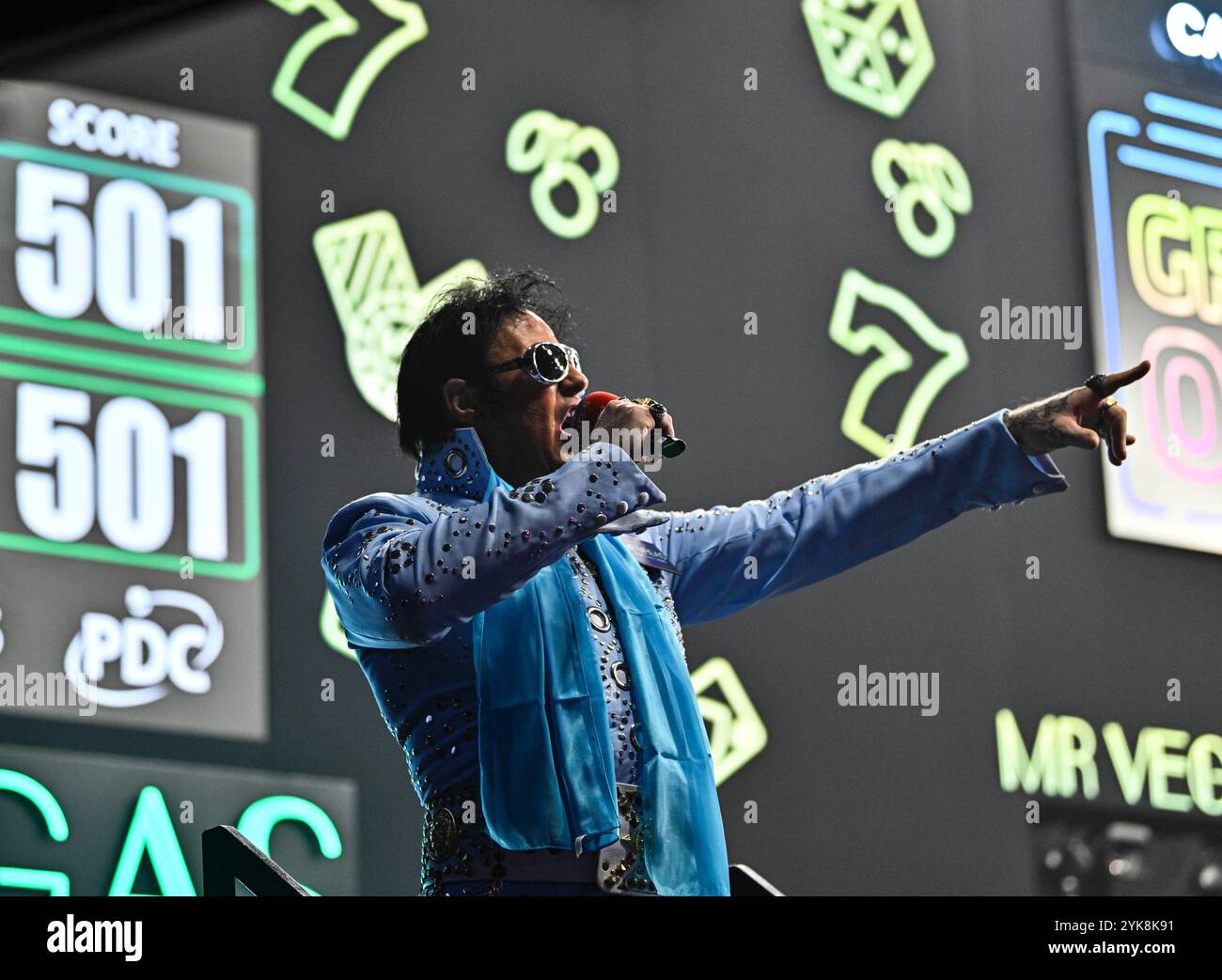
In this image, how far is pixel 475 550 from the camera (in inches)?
89.3

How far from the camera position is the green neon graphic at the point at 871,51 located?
20.3 ft

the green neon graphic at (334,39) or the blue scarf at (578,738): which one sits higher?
the green neon graphic at (334,39)

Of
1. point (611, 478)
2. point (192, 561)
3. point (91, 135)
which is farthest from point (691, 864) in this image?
point (91, 135)

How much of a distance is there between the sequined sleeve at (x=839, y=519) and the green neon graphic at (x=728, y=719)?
266cm

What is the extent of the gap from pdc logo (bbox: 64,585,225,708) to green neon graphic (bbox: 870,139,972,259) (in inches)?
99.9

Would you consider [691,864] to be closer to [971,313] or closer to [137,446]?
[137,446]

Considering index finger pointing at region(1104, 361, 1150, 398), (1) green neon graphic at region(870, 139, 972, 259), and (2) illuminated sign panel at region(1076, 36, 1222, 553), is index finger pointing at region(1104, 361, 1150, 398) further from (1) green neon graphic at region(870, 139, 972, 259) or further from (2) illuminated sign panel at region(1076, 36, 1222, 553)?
(1) green neon graphic at region(870, 139, 972, 259)

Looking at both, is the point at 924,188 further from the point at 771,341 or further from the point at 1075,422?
the point at 1075,422

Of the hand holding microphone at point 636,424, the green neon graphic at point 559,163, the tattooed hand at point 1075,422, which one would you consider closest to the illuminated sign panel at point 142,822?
the green neon graphic at point 559,163

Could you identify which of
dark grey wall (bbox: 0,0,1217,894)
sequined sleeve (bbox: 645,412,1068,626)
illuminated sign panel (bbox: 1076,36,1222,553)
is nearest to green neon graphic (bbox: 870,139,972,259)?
dark grey wall (bbox: 0,0,1217,894)

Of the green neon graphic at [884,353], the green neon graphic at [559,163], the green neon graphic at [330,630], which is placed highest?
the green neon graphic at [559,163]

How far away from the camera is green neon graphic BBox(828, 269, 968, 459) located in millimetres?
5848

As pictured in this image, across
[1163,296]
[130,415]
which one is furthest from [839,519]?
[1163,296]

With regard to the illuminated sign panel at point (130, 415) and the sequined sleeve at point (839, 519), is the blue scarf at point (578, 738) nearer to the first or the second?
the sequined sleeve at point (839, 519)
